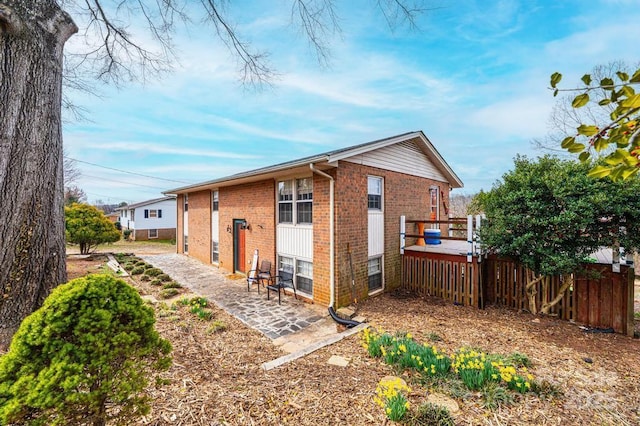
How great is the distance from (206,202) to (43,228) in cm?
1051

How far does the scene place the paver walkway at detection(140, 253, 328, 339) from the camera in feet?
20.8

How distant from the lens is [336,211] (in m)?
7.09

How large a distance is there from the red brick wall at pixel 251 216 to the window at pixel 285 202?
0.95 feet

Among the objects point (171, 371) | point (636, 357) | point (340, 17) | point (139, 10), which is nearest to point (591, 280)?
point (636, 357)

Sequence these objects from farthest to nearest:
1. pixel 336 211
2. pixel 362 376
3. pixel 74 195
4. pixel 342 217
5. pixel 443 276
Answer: pixel 74 195, pixel 443 276, pixel 342 217, pixel 336 211, pixel 362 376

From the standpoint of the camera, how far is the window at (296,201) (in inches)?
318

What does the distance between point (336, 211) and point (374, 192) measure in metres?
1.87

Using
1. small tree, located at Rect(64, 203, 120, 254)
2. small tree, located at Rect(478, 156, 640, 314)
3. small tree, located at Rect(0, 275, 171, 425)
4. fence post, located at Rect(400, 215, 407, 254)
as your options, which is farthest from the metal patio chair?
small tree, located at Rect(64, 203, 120, 254)

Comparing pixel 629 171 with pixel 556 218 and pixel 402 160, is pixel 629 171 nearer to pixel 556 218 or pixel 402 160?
pixel 556 218

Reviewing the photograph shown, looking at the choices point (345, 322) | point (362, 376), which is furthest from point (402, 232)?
point (362, 376)

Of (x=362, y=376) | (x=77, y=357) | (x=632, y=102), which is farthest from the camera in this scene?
(x=362, y=376)

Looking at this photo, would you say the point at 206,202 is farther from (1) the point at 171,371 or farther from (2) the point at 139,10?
(1) the point at 171,371

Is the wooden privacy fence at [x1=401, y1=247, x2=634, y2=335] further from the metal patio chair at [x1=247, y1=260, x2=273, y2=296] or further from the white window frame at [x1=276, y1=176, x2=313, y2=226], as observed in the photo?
the metal patio chair at [x1=247, y1=260, x2=273, y2=296]

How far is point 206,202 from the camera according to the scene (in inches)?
536
